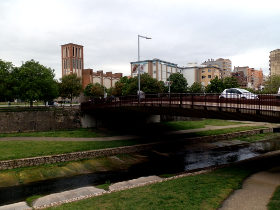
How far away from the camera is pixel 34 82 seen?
4531 centimetres

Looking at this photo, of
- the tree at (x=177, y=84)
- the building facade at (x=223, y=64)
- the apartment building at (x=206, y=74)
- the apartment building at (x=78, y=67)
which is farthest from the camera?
the building facade at (x=223, y=64)

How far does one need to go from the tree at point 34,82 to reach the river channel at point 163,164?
24564 mm

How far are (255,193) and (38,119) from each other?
115ft

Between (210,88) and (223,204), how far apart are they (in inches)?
2409

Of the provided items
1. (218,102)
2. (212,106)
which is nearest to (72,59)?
(212,106)

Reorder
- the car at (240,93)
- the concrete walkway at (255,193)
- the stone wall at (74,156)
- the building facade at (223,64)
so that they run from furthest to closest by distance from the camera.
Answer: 1. the building facade at (223,64)
2. the stone wall at (74,156)
3. the car at (240,93)
4. the concrete walkway at (255,193)

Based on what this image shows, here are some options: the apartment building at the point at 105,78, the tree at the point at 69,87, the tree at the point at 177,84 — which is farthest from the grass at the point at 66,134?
the apartment building at the point at 105,78

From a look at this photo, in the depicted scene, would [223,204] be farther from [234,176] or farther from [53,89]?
[53,89]

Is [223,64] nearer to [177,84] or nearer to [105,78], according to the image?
[105,78]

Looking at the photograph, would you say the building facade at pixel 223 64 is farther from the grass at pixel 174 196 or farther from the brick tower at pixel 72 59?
the grass at pixel 174 196

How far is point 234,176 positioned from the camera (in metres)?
20.6

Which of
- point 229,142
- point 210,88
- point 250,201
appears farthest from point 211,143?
point 210,88

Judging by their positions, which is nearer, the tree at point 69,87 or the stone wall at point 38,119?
the stone wall at point 38,119

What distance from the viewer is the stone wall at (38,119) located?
38.7 meters
